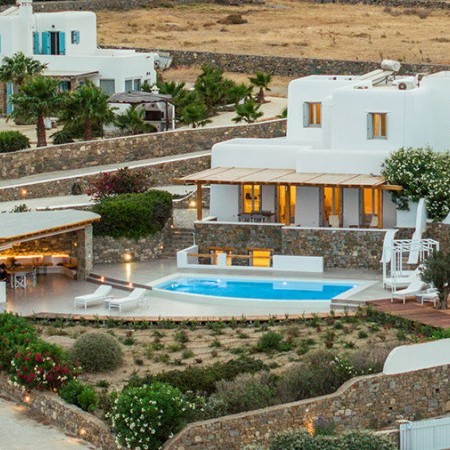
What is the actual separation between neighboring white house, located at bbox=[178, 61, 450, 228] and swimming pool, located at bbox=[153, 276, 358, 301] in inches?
111

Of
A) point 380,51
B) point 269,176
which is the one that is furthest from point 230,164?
point 380,51

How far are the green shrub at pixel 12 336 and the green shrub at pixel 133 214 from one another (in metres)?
8.58

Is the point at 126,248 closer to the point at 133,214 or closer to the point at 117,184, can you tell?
the point at 133,214

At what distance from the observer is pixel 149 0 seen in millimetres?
113812

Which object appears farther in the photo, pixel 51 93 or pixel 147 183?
pixel 51 93

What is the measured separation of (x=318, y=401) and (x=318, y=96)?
20685 millimetres

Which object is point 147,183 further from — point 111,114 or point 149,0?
point 149,0

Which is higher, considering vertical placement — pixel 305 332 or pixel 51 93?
pixel 51 93

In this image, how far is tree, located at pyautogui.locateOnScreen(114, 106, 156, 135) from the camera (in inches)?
2542

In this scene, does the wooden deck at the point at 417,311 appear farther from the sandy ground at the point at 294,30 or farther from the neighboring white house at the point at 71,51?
the sandy ground at the point at 294,30

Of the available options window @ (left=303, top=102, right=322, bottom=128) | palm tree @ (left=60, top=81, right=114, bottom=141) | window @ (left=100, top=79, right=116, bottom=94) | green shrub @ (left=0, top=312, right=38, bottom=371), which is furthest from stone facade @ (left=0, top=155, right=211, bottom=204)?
green shrub @ (left=0, top=312, right=38, bottom=371)

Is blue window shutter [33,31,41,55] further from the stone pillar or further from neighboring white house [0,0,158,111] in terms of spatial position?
the stone pillar

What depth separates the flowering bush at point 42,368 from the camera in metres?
38.4

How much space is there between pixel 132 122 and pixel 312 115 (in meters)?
10.3
